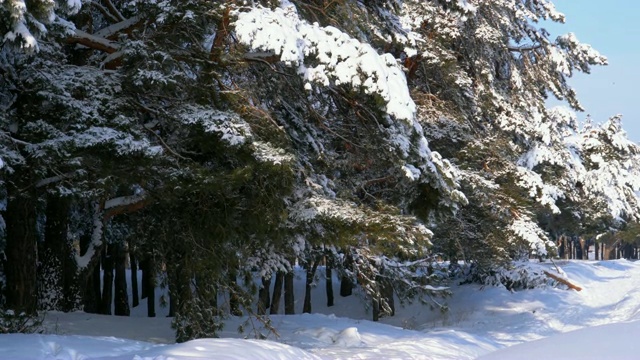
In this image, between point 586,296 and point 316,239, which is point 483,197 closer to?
point 316,239

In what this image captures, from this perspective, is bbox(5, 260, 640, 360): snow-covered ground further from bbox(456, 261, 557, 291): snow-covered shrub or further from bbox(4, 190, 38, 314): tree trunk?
bbox(4, 190, 38, 314): tree trunk

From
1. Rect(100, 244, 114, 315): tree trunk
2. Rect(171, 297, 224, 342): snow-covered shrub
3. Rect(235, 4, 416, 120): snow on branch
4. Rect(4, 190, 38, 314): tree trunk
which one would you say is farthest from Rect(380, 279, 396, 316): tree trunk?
Rect(100, 244, 114, 315): tree trunk

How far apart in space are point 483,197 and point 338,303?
1507cm

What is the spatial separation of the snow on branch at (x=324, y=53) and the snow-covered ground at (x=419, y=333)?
3463 mm

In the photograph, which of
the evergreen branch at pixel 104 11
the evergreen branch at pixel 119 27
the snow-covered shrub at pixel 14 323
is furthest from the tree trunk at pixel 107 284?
the snow-covered shrub at pixel 14 323

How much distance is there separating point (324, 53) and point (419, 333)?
22.7ft

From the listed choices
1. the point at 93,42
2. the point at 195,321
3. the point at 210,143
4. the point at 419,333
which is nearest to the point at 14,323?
the point at 195,321

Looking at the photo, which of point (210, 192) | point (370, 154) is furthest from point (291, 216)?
point (370, 154)

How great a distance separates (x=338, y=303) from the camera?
104ft

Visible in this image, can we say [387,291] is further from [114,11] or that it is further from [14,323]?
[14,323]

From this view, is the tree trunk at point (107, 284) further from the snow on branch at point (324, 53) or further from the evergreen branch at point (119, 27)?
the snow on branch at point (324, 53)

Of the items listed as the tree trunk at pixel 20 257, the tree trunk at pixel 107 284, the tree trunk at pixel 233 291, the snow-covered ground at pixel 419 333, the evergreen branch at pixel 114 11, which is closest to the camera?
the snow-covered ground at pixel 419 333

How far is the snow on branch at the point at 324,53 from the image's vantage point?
9.31 meters

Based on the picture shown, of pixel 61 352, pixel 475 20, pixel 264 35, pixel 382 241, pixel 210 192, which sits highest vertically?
pixel 475 20
